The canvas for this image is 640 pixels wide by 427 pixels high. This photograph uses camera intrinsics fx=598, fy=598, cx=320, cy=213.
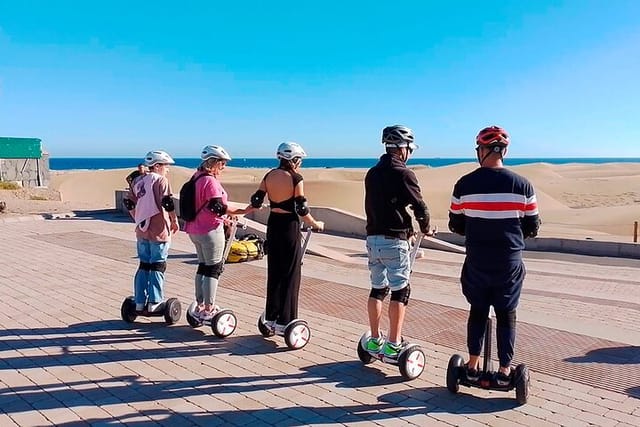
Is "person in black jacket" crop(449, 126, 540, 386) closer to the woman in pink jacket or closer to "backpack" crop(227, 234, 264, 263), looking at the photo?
the woman in pink jacket

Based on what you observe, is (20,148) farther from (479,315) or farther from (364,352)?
(479,315)

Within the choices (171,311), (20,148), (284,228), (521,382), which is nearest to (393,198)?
(284,228)

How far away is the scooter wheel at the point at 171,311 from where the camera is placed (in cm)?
664

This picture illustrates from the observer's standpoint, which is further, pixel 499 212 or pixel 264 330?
pixel 264 330

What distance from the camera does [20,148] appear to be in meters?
29.5

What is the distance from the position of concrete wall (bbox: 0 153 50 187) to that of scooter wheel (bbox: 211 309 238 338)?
2713cm

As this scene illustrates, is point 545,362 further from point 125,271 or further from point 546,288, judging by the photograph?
point 125,271

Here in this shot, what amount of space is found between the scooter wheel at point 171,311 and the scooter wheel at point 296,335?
1.56 m

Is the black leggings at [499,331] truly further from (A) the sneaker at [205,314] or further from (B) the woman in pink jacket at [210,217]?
(A) the sneaker at [205,314]

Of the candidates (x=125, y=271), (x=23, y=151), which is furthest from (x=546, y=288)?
(x=23, y=151)

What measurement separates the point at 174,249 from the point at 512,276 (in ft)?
31.0

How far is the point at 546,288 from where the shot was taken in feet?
31.3

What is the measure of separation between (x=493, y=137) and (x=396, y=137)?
842 millimetres

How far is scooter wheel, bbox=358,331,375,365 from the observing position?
17.4ft
